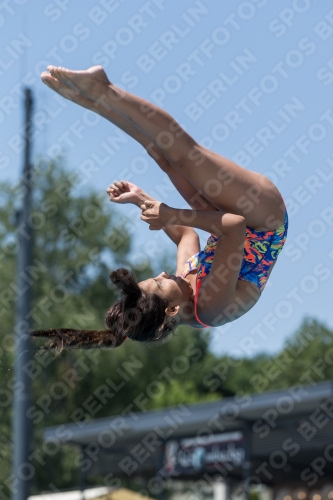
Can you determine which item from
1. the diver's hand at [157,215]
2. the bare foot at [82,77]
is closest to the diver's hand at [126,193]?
the diver's hand at [157,215]

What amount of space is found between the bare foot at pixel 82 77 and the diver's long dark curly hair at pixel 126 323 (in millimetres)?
1032

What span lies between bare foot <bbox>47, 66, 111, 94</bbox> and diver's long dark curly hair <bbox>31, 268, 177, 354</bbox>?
1032 mm

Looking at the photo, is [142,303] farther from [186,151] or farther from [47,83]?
[47,83]

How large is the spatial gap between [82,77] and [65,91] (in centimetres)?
21

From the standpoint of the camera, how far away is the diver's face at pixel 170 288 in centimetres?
488

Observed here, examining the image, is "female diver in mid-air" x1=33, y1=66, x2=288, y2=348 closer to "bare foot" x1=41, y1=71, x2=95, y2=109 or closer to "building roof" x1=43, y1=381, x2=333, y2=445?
"bare foot" x1=41, y1=71, x2=95, y2=109

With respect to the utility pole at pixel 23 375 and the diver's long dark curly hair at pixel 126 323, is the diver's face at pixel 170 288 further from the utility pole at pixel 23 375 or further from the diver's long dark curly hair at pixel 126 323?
the utility pole at pixel 23 375

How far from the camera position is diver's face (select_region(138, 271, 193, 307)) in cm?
488

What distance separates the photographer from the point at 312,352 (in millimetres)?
36156

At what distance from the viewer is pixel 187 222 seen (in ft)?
15.1

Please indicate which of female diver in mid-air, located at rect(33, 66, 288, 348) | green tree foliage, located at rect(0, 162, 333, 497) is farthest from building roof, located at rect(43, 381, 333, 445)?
female diver in mid-air, located at rect(33, 66, 288, 348)

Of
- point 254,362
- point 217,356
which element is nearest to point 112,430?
point 217,356

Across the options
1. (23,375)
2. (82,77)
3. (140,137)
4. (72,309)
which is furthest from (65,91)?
(72,309)

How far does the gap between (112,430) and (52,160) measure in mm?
9313
